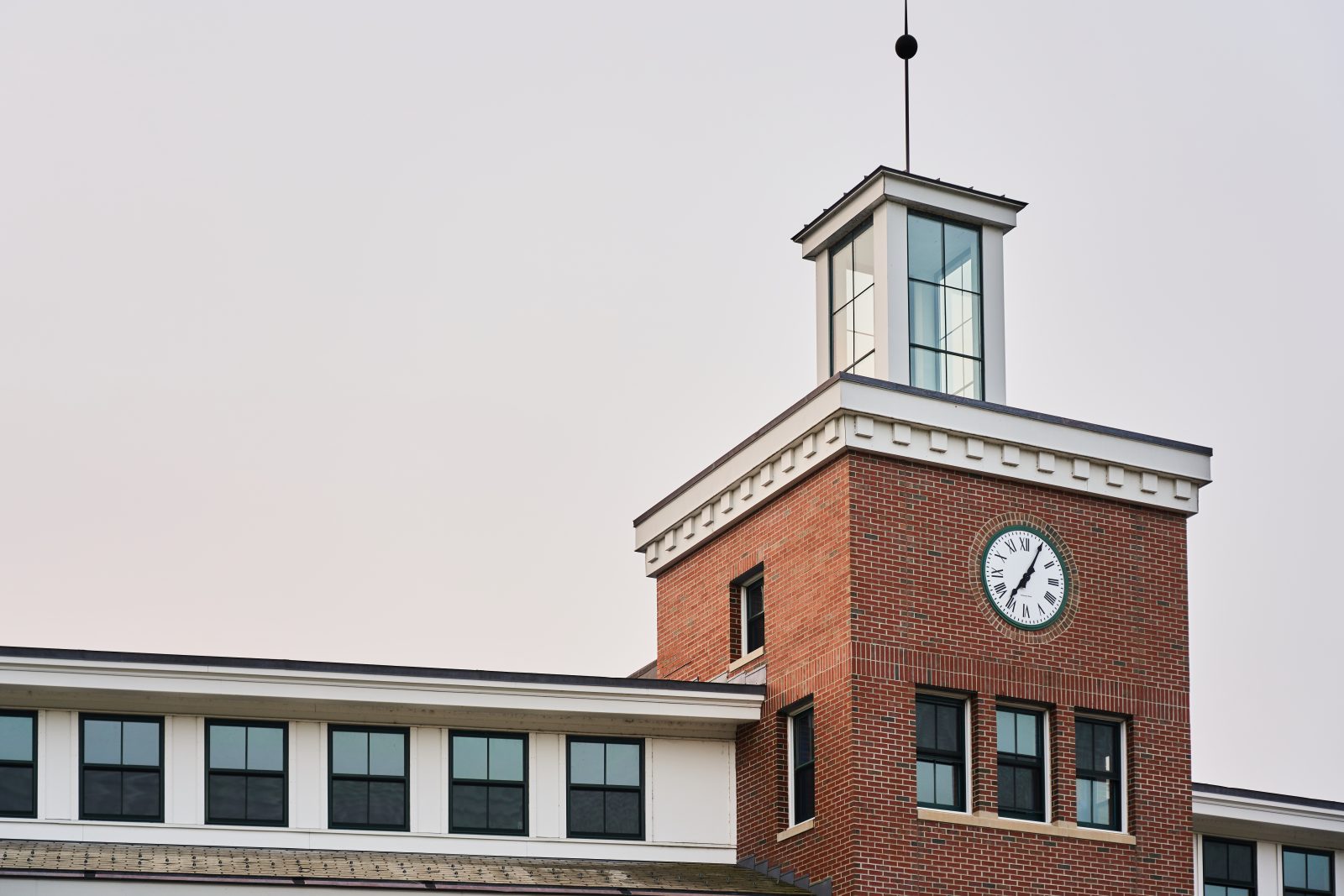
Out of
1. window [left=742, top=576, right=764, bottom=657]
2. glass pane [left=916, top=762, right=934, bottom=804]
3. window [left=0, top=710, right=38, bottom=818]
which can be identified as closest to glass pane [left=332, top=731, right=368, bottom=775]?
window [left=0, top=710, right=38, bottom=818]

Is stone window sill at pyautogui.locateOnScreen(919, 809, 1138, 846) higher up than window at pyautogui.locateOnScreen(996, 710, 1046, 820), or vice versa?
window at pyautogui.locateOnScreen(996, 710, 1046, 820)

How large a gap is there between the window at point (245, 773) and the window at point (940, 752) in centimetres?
858

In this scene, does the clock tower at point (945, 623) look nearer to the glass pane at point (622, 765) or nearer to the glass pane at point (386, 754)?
the glass pane at point (622, 765)

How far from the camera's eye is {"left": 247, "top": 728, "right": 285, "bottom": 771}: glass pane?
99.0ft

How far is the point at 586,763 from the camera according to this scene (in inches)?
1241

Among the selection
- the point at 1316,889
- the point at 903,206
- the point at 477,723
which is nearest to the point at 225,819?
the point at 477,723

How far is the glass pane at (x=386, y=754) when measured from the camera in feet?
101

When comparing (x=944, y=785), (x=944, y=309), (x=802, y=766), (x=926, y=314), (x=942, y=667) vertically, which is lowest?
(x=944, y=785)

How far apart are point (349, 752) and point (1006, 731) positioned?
8994 mm

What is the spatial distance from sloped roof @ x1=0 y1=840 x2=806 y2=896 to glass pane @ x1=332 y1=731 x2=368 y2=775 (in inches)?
46.8

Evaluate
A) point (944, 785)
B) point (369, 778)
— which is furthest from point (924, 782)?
point (369, 778)

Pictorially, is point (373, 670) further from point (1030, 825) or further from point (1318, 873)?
point (1318, 873)

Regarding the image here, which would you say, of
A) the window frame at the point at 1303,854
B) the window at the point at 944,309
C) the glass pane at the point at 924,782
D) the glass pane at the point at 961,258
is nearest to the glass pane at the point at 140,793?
the glass pane at the point at 924,782

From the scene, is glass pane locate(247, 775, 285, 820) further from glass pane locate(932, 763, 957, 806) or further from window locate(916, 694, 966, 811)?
glass pane locate(932, 763, 957, 806)
